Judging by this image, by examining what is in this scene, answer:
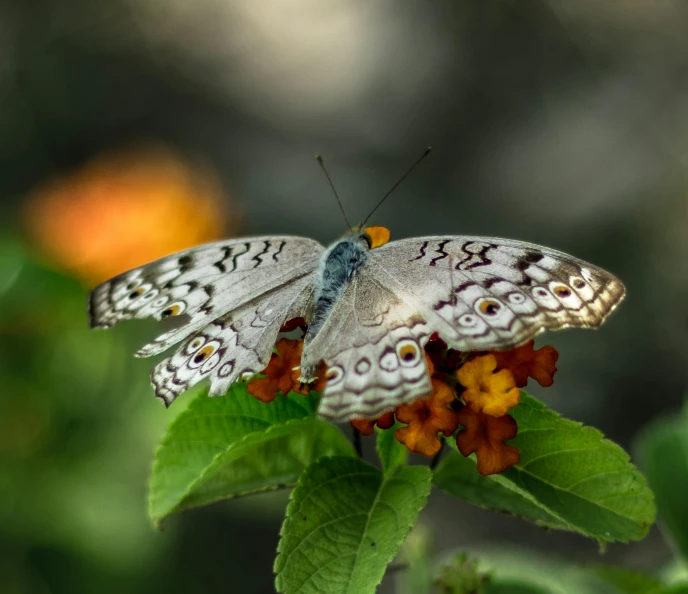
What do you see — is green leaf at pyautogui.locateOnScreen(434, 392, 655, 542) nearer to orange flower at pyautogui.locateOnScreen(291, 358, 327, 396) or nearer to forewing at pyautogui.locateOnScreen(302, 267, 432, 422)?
forewing at pyautogui.locateOnScreen(302, 267, 432, 422)

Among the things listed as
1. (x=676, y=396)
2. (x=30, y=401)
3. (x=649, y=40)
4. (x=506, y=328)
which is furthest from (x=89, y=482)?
(x=649, y=40)

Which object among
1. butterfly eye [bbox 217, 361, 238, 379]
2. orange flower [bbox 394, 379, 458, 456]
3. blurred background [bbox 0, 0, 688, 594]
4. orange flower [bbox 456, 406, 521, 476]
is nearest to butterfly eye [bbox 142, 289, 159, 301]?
butterfly eye [bbox 217, 361, 238, 379]

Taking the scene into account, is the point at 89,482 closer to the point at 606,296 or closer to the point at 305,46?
the point at 606,296

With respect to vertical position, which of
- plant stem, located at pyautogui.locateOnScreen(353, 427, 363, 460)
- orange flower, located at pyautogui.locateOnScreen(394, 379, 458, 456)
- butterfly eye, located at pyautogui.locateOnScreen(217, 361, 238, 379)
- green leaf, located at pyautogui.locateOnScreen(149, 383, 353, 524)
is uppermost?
orange flower, located at pyautogui.locateOnScreen(394, 379, 458, 456)

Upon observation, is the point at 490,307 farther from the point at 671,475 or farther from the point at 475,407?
the point at 671,475

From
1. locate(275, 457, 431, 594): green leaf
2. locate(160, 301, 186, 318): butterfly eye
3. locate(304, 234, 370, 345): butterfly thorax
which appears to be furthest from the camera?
locate(160, 301, 186, 318): butterfly eye

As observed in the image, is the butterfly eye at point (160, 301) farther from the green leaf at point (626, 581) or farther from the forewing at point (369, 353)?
the green leaf at point (626, 581)
